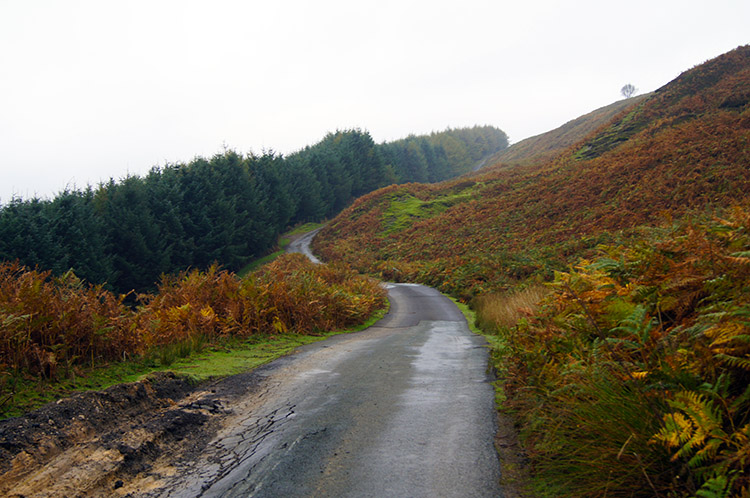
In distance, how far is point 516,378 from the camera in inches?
238

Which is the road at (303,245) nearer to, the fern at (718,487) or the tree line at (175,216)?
the tree line at (175,216)

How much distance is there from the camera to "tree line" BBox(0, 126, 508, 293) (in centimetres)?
2992

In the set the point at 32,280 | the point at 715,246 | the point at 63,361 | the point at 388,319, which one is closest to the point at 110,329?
the point at 63,361

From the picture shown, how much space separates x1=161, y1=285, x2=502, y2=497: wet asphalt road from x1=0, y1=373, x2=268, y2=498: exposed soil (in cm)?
43

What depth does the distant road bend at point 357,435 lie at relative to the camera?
3891 mm

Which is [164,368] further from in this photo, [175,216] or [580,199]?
[175,216]

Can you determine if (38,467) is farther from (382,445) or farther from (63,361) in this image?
(382,445)

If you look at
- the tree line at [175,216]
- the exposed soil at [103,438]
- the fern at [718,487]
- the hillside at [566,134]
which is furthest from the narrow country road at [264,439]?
the hillside at [566,134]

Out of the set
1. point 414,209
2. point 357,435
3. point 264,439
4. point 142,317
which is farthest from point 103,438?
point 414,209

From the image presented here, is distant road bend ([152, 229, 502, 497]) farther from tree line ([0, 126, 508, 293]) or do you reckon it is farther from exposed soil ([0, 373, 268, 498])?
tree line ([0, 126, 508, 293])

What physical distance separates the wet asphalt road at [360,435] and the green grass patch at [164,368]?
0.86 m

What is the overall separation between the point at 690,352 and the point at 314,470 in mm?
3205

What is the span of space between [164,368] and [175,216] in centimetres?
3596

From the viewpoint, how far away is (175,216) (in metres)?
40.3
